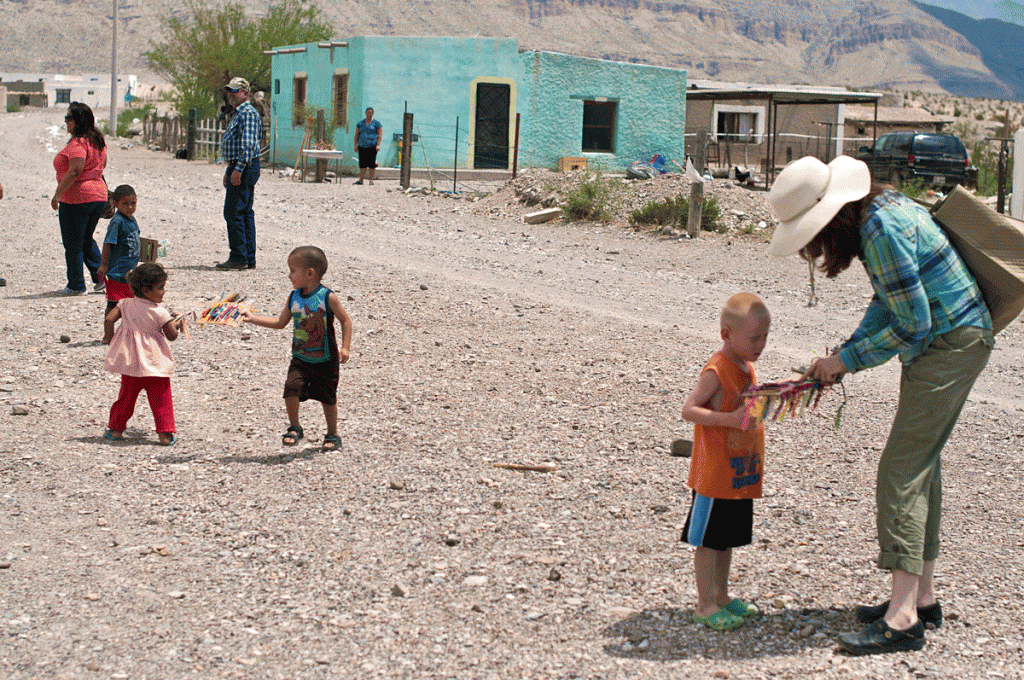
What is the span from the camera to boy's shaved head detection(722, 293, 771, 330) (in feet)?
11.4

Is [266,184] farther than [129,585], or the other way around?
[266,184]

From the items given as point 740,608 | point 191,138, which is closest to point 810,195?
point 740,608

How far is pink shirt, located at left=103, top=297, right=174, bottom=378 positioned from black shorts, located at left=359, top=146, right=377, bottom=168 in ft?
56.7

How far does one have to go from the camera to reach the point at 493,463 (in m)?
5.54

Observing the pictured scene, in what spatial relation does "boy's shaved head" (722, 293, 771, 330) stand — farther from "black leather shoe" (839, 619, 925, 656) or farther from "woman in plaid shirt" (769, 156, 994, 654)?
"black leather shoe" (839, 619, 925, 656)

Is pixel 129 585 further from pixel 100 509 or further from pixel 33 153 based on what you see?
pixel 33 153

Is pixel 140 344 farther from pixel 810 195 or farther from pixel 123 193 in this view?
pixel 810 195

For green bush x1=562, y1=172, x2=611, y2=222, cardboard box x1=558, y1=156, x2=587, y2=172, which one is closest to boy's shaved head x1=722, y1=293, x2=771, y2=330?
green bush x1=562, y1=172, x2=611, y2=222

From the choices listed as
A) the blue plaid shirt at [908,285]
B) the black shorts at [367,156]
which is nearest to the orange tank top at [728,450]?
the blue plaid shirt at [908,285]

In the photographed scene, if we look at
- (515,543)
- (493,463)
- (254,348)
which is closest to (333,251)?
(254,348)

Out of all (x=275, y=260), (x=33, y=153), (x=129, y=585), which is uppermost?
(x=33, y=153)

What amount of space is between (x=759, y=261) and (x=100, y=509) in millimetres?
10327

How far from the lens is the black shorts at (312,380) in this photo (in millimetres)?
5488

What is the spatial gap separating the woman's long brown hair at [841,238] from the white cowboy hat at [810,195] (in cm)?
4
